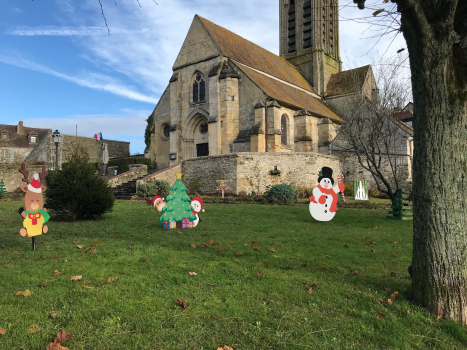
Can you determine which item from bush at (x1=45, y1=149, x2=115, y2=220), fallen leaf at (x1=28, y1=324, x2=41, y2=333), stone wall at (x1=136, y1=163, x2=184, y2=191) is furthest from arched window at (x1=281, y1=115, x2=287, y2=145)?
fallen leaf at (x1=28, y1=324, x2=41, y2=333)

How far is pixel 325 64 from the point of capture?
116 feet

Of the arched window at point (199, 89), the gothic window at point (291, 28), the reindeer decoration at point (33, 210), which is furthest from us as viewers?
the gothic window at point (291, 28)

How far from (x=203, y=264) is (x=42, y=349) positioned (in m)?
2.62

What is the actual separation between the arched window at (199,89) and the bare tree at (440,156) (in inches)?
928

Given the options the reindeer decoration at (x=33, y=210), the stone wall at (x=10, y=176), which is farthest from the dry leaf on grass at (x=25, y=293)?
the stone wall at (x=10, y=176)

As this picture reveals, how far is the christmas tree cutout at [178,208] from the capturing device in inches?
341

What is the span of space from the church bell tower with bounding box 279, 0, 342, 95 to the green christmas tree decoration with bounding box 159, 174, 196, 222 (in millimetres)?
28937

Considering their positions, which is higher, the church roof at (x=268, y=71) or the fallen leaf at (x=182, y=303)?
the church roof at (x=268, y=71)

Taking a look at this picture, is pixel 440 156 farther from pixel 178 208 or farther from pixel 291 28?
pixel 291 28

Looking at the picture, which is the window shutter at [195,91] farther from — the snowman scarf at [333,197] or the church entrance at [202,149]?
the snowman scarf at [333,197]

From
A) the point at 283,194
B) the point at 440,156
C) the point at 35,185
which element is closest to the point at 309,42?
the point at 283,194

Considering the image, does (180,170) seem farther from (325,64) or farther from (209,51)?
(325,64)

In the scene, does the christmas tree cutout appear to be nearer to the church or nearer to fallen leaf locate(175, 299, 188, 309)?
fallen leaf locate(175, 299, 188, 309)

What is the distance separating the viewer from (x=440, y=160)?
3648 millimetres
